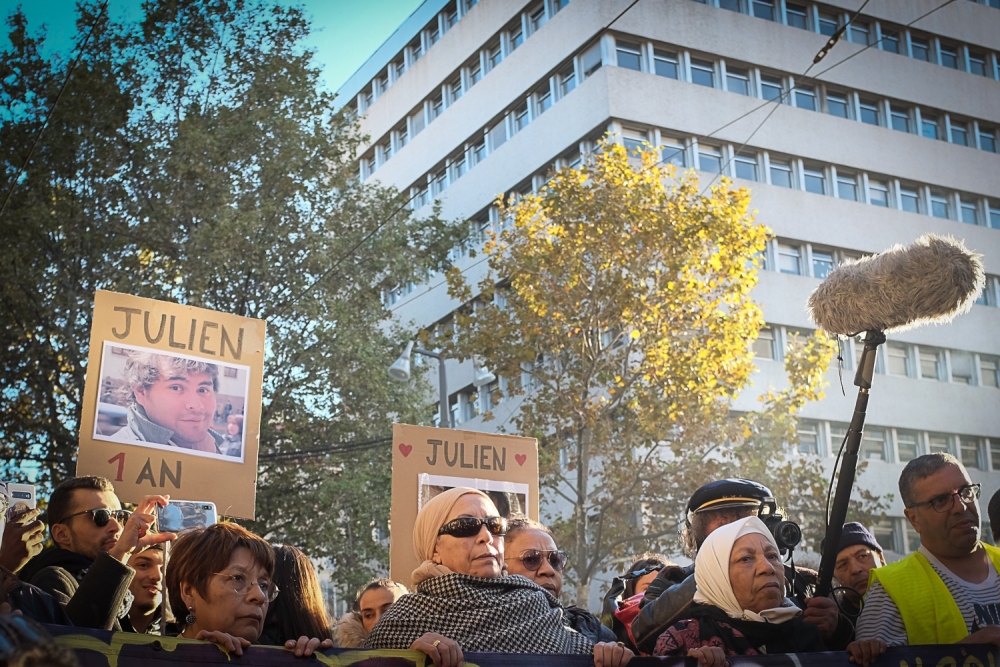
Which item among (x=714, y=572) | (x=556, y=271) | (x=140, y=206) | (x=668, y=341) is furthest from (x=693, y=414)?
(x=714, y=572)

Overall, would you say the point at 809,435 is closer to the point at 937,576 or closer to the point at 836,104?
the point at 836,104

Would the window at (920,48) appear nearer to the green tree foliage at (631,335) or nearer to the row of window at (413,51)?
the row of window at (413,51)

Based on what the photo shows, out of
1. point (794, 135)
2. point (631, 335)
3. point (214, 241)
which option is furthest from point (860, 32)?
point (214, 241)

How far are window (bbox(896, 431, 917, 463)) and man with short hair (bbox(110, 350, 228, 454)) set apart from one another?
27.7 metres

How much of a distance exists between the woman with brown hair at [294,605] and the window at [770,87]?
29069mm

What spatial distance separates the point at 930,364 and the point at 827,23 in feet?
32.4

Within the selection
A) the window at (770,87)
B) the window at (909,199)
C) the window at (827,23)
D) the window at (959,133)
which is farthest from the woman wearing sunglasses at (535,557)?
the window at (959,133)

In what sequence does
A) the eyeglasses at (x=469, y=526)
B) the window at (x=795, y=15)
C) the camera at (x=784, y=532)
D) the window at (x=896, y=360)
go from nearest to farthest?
the eyeglasses at (x=469, y=526) < the camera at (x=784, y=532) < the window at (x=896, y=360) < the window at (x=795, y=15)

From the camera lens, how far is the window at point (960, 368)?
3284 cm

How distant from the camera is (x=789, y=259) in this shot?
31078 mm

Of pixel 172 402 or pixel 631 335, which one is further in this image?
pixel 631 335

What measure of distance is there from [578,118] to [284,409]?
15.3 meters

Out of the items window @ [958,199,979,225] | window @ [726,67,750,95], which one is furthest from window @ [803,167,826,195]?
window @ [958,199,979,225]

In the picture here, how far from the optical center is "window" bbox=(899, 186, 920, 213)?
33500 mm
